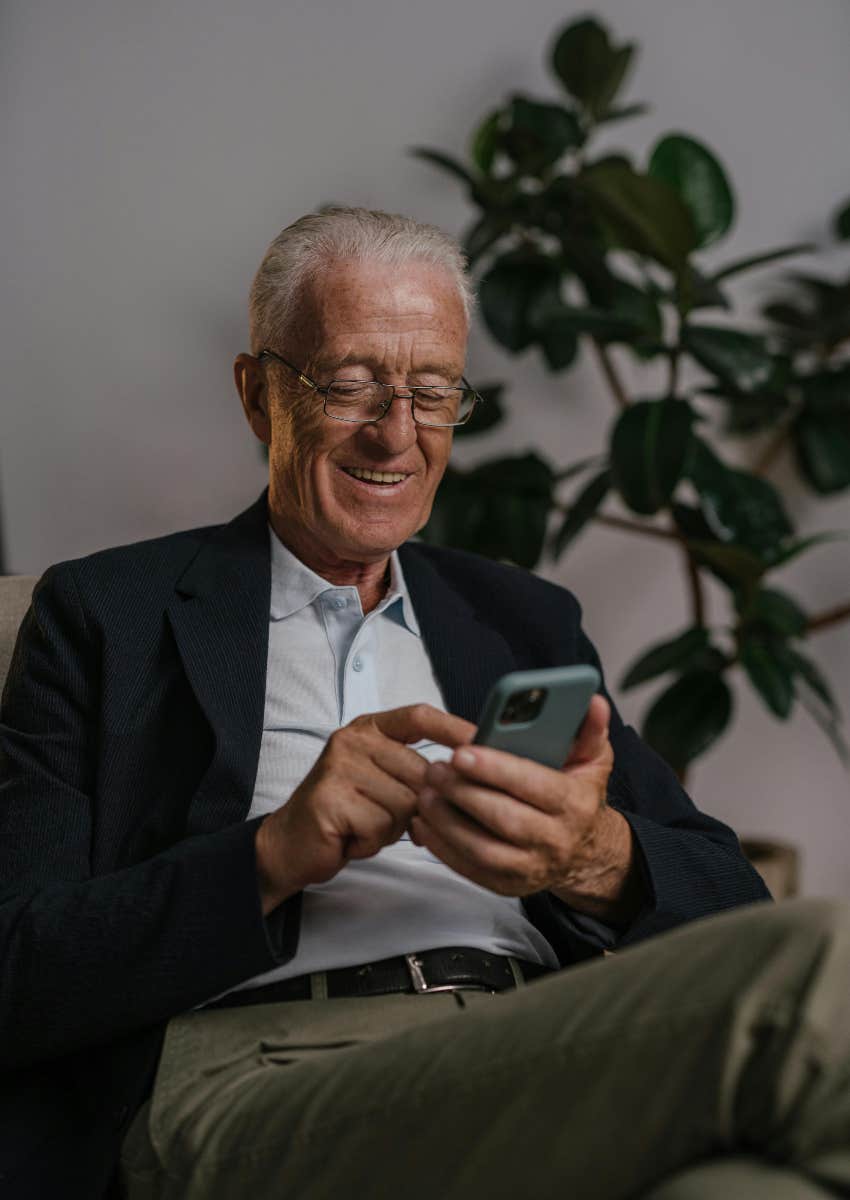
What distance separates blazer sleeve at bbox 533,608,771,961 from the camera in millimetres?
1314

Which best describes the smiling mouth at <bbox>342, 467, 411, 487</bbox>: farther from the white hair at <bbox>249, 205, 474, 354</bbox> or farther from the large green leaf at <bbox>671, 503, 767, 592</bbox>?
the large green leaf at <bbox>671, 503, 767, 592</bbox>

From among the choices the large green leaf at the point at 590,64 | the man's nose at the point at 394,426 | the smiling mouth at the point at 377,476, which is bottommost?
the smiling mouth at the point at 377,476

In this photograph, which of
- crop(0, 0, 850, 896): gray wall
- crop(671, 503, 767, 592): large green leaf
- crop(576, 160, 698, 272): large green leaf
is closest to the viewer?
crop(576, 160, 698, 272): large green leaf

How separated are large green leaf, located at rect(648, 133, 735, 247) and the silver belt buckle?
163 cm

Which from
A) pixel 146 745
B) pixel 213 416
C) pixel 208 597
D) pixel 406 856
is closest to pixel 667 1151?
pixel 406 856

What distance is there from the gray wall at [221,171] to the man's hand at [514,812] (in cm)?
185

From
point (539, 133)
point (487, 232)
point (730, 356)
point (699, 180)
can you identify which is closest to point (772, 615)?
point (730, 356)

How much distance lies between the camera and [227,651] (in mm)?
1401

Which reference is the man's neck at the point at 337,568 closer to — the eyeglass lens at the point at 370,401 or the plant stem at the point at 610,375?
the eyeglass lens at the point at 370,401

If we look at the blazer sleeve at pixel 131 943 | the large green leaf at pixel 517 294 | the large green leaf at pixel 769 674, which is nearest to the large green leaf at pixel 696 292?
the large green leaf at pixel 517 294

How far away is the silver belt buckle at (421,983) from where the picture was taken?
125 centimetres

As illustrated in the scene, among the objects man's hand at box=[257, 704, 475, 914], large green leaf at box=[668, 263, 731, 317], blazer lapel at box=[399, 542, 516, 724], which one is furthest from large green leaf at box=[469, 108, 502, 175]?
man's hand at box=[257, 704, 475, 914]

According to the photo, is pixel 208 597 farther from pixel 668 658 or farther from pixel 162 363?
pixel 162 363

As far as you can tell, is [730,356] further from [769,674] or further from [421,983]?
[421,983]
